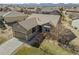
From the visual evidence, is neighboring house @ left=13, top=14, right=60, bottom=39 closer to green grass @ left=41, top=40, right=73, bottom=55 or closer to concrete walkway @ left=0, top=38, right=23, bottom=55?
concrete walkway @ left=0, top=38, right=23, bottom=55

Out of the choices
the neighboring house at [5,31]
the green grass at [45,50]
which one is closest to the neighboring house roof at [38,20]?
the neighboring house at [5,31]

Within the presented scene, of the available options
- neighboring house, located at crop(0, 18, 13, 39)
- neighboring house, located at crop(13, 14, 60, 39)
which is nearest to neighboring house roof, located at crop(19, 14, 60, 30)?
neighboring house, located at crop(13, 14, 60, 39)

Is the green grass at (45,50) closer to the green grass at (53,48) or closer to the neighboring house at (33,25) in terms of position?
the green grass at (53,48)

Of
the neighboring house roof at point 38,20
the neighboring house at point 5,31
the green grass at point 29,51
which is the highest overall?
the neighboring house roof at point 38,20

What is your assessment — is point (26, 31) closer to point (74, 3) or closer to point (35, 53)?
point (35, 53)

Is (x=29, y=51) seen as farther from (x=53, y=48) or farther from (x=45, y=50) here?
(x=53, y=48)

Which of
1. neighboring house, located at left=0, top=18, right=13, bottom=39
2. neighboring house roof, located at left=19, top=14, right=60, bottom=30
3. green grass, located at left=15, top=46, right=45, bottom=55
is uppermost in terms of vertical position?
neighboring house roof, located at left=19, top=14, right=60, bottom=30
